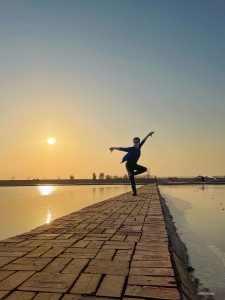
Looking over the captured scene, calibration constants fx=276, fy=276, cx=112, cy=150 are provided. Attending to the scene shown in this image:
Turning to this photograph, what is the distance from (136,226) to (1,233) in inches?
97.7

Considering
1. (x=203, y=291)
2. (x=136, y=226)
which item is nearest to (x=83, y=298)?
(x=203, y=291)

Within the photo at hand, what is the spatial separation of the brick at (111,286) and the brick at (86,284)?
41 millimetres

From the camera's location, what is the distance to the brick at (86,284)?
5.24 ft

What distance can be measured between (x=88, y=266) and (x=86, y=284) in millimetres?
356

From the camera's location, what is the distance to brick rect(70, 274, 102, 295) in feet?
5.24

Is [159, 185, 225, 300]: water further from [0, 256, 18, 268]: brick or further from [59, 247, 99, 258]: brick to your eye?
[0, 256, 18, 268]: brick

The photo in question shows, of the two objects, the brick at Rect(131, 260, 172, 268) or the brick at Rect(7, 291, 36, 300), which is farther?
the brick at Rect(131, 260, 172, 268)

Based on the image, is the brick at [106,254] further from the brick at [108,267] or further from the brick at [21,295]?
the brick at [21,295]

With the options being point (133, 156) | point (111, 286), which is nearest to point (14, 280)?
point (111, 286)

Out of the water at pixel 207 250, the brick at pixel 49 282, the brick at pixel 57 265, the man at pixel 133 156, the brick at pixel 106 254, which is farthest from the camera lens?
the man at pixel 133 156

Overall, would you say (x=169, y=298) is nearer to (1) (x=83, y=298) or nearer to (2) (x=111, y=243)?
(1) (x=83, y=298)

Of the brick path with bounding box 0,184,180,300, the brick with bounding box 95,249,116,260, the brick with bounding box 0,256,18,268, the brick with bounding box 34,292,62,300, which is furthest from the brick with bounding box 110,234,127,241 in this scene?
the brick with bounding box 34,292,62,300

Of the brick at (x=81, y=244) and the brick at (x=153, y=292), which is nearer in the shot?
the brick at (x=153, y=292)

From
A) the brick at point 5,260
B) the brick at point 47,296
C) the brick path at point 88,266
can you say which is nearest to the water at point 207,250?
the brick path at point 88,266
